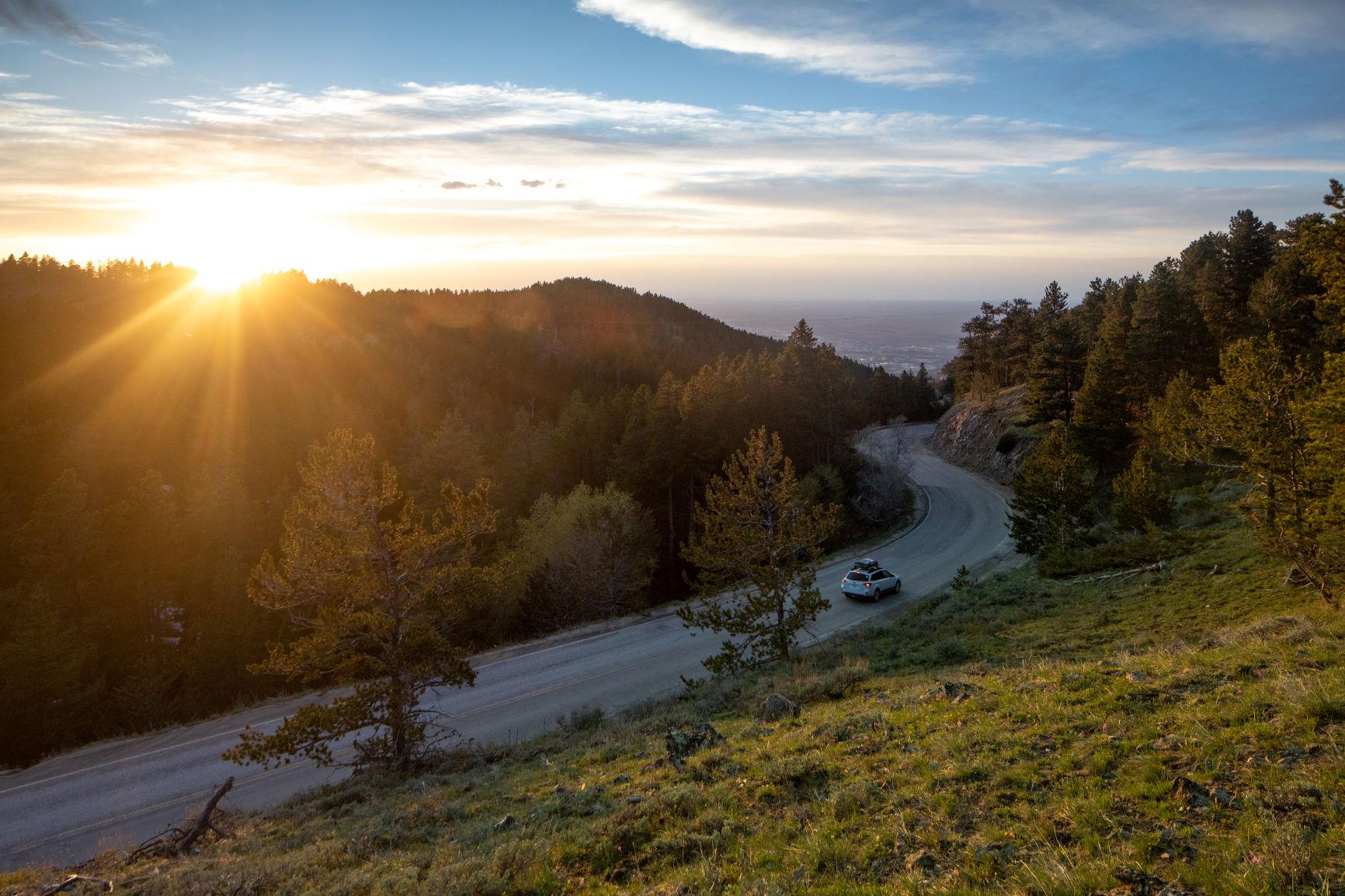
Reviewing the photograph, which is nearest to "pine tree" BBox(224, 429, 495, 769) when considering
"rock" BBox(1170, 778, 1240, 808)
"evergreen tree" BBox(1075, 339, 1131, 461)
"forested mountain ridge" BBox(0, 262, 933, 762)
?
"rock" BBox(1170, 778, 1240, 808)

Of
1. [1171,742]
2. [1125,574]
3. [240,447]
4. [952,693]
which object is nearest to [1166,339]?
[1125,574]

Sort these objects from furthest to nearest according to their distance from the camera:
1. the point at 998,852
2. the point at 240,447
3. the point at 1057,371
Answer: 1. the point at 240,447
2. the point at 1057,371
3. the point at 998,852

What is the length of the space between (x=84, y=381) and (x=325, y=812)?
194ft

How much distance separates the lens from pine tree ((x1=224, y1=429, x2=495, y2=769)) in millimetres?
13789

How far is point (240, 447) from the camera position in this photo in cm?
5238

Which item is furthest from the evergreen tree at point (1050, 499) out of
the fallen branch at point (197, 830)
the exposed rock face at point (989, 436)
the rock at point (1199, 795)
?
the fallen branch at point (197, 830)

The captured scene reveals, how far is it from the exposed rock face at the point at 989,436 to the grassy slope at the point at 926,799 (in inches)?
1682

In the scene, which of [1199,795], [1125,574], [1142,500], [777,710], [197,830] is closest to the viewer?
[1199,795]

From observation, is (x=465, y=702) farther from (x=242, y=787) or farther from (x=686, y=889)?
(x=686, y=889)

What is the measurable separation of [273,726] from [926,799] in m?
19.2

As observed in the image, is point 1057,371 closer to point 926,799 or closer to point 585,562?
point 585,562

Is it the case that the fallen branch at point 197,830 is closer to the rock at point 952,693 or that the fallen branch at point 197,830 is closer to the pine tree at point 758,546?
the pine tree at point 758,546

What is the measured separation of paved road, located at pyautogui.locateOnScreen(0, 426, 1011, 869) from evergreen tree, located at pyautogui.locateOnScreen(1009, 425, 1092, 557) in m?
5.72

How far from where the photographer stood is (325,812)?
1235 cm
